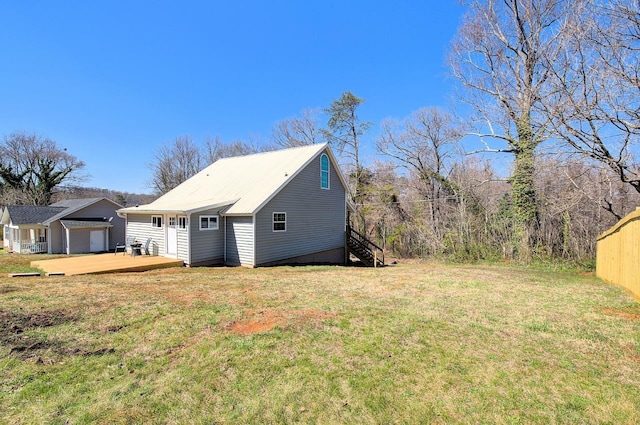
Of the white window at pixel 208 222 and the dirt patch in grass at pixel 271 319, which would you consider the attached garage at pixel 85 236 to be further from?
the dirt patch in grass at pixel 271 319

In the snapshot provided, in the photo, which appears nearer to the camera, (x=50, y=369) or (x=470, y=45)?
(x=50, y=369)

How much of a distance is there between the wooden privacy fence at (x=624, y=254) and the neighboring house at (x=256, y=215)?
11.0 m

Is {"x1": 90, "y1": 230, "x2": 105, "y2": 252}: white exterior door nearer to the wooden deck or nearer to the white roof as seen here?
the white roof

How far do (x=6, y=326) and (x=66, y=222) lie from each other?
20.9m

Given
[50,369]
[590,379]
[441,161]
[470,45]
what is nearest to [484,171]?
[441,161]

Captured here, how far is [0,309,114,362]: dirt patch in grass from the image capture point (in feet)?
13.1

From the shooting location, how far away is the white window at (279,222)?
14135mm

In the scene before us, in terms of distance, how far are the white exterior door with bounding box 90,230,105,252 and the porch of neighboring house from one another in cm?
315

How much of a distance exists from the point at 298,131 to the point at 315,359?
91.3ft

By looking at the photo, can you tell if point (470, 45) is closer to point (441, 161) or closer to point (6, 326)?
point (441, 161)

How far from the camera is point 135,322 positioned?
5145mm

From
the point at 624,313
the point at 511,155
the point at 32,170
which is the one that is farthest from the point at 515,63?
the point at 32,170

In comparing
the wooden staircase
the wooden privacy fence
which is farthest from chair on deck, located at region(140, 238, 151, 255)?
the wooden privacy fence

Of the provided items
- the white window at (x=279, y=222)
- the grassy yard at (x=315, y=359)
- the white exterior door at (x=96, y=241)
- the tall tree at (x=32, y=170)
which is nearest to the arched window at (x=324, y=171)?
the white window at (x=279, y=222)
